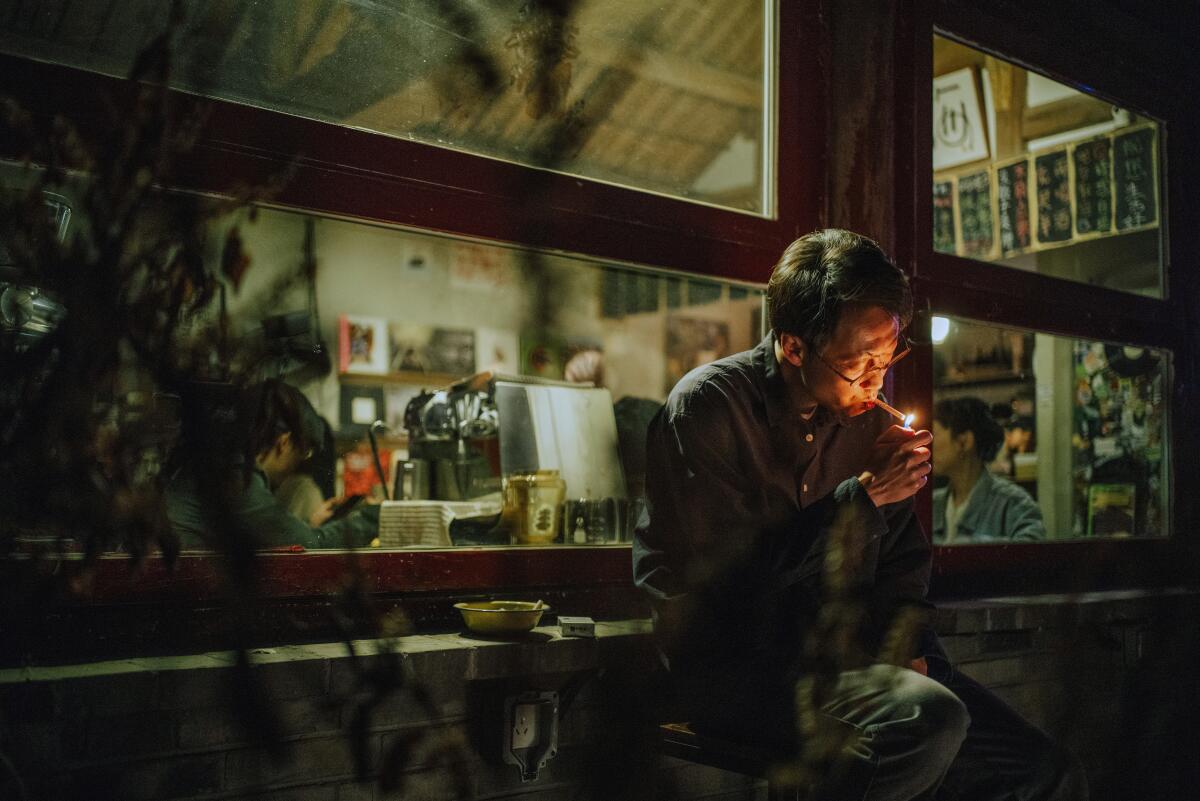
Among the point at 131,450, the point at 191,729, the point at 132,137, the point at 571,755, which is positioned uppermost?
the point at 132,137

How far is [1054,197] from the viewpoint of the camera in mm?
6719

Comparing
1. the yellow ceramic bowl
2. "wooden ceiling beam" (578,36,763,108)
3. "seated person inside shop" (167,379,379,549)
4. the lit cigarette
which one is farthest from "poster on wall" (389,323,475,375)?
the yellow ceramic bowl

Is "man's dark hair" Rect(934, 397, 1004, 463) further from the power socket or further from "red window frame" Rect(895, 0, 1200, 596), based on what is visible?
the power socket

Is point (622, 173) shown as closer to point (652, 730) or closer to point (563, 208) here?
point (563, 208)

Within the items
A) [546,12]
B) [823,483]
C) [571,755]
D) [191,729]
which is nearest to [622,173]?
[546,12]

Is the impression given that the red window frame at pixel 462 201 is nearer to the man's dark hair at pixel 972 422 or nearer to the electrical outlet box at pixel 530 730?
the electrical outlet box at pixel 530 730

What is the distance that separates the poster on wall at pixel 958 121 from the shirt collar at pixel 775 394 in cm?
341

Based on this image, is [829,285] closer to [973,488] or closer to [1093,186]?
[973,488]

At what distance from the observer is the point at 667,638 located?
324 centimetres

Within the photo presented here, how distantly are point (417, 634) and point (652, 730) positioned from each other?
95 centimetres

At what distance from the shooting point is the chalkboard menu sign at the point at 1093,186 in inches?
254

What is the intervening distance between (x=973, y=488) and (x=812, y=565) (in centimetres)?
369

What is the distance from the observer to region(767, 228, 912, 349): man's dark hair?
3.33 meters

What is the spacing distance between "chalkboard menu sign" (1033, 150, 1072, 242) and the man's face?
3882 millimetres
